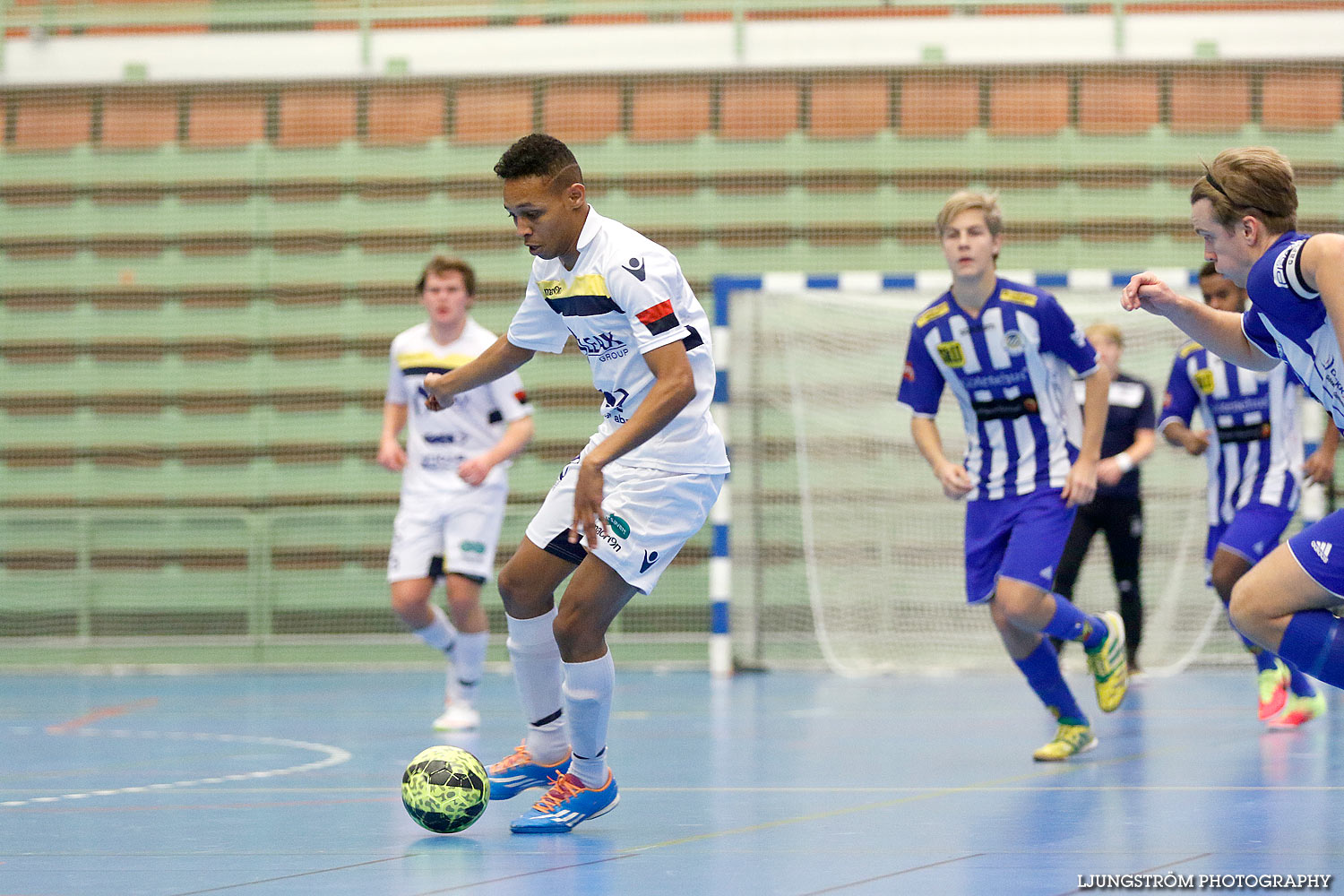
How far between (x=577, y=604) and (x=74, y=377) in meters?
8.97

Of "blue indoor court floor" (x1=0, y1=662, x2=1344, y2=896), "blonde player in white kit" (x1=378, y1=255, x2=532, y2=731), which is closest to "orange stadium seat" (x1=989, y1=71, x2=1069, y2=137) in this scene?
"blue indoor court floor" (x1=0, y1=662, x2=1344, y2=896)

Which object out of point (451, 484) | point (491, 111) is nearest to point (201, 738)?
point (451, 484)

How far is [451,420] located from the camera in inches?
294

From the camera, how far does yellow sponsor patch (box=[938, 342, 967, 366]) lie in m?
5.98

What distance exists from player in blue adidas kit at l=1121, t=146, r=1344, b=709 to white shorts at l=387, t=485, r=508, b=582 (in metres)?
4.16

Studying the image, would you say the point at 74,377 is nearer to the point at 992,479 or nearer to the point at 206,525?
the point at 206,525

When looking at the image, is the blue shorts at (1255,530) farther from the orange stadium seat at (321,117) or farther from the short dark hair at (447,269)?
the orange stadium seat at (321,117)

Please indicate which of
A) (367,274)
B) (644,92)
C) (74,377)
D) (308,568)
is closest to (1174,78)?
(644,92)

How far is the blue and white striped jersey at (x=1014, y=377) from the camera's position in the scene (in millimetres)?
5859

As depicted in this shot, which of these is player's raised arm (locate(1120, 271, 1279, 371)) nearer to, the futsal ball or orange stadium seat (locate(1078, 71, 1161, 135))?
the futsal ball

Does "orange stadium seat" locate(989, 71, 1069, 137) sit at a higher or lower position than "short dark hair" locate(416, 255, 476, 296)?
higher

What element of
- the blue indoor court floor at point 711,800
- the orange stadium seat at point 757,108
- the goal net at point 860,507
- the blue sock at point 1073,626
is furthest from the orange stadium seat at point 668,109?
the blue sock at point 1073,626

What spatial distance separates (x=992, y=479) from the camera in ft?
19.5

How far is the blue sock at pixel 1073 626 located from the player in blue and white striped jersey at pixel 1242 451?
91 centimetres
